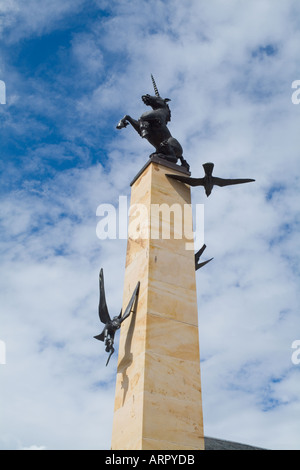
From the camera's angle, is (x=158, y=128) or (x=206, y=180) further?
(x=158, y=128)

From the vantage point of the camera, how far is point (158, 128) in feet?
46.2

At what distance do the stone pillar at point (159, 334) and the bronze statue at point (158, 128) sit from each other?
100cm

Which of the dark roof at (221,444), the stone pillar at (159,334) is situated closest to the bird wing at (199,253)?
the stone pillar at (159,334)

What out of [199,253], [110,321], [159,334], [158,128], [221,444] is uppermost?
[158,128]

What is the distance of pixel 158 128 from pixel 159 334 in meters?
6.81

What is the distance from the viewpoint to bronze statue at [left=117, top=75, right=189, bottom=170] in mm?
13633

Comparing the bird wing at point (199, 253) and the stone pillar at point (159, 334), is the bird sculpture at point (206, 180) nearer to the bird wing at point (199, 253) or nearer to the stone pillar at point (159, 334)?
the stone pillar at point (159, 334)

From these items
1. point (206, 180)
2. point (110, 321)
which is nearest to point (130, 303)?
point (110, 321)

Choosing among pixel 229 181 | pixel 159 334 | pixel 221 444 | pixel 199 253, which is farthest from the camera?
pixel 221 444

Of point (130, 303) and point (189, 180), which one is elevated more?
point (189, 180)

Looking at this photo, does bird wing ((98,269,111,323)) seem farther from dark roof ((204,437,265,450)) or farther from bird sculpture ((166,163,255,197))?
dark roof ((204,437,265,450))

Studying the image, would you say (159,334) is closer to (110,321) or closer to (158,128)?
(110,321)
